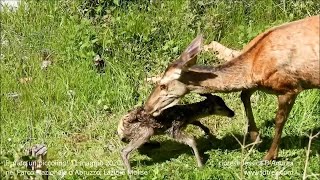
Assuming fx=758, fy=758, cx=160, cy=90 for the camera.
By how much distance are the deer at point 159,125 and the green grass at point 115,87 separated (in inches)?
9.2

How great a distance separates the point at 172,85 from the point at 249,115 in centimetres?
97

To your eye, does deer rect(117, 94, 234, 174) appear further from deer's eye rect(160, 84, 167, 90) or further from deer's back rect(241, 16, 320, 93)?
deer's back rect(241, 16, 320, 93)

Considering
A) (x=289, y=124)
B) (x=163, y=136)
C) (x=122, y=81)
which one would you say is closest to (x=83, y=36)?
(x=122, y=81)

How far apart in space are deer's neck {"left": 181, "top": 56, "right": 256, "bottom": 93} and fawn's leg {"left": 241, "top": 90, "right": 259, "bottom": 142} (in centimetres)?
40

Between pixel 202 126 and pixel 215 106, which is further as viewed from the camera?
pixel 202 126

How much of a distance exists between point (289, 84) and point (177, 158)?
1.34 meters

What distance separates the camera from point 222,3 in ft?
31.1

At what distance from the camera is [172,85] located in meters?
7.16

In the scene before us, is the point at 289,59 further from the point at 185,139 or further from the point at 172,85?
the point at 185,139

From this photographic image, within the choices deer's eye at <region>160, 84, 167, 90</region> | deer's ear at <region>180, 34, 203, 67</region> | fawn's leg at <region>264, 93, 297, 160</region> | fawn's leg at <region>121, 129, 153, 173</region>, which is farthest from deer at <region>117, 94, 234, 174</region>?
fawn's leg at <region>264, 93, 297, 160</region>

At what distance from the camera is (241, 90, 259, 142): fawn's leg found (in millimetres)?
7590

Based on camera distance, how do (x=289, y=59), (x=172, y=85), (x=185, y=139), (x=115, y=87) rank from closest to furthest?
(x=289, y=59) < (x=172, y=85) < (x=185, y=139) < (x=115, y=87)

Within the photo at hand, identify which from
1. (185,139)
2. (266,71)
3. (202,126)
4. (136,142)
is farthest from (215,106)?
(136,142)

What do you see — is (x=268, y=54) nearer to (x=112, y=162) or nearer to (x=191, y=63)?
(x=191, y=63)
